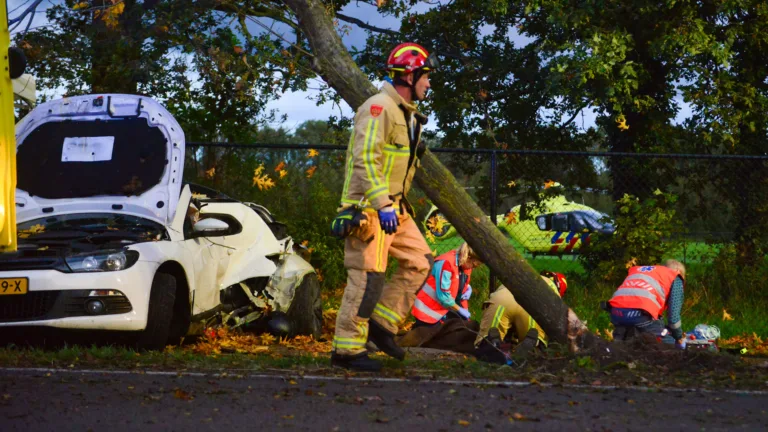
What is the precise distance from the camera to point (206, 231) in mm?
8992

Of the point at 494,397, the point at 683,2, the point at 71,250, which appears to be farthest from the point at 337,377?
the point at 683,2

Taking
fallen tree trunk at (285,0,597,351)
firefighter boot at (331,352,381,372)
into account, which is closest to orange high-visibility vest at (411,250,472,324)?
fallen tree trunk at (285,0,597,351)

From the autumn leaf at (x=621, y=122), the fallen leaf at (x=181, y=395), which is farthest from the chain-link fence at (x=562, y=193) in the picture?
the fallen leaf at (x=181, y=395)

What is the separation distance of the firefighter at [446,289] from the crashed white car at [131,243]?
1.23 metres

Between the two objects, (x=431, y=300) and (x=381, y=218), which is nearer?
(x=381, y=218)

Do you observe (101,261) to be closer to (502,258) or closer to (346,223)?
(346,223)

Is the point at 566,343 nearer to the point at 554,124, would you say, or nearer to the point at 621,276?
the point at 621,276

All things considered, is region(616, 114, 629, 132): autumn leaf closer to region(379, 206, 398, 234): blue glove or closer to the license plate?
region(379, 206, 398, 234): blue glove

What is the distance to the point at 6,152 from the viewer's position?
22.0 ft

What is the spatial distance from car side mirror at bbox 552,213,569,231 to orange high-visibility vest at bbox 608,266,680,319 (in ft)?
18.8

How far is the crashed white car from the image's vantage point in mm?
8117

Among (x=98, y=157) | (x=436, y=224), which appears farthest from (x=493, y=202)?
(x=98, y=157)

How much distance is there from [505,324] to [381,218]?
3105 mm

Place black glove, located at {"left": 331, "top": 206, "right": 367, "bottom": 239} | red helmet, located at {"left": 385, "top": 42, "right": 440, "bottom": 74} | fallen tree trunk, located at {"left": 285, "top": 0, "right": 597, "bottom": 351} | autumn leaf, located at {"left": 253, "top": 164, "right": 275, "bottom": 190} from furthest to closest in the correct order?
1. autumn leaf, located at {"left": 253, "top": 164, "right": 275, "bottom": 190}
2. fallen tree trunk, located at {"left": 285, "top": 0, "right": 597, "bottom": 351}
3. red helmet, located at {"left": 385, "top": 42, "right": 440, "bottom": 74}
4. black glove, located at {"left": 331, "top": 206, "right": 367, "bottom": 239}
